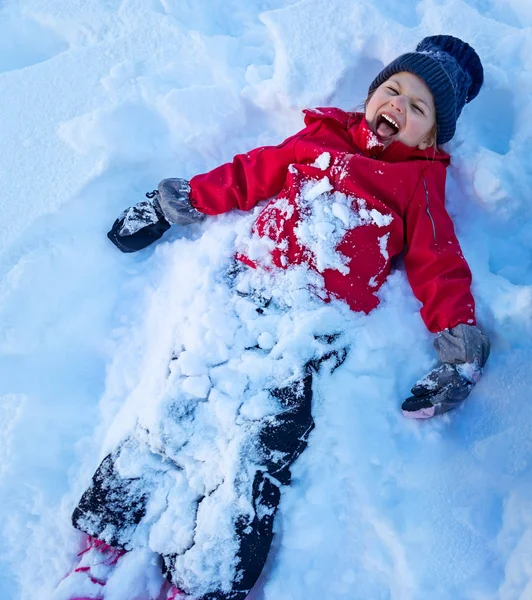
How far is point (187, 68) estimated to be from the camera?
197cm

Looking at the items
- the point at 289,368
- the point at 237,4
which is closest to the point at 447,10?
the point at 237,4

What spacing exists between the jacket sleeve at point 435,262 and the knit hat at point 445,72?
0.54ft

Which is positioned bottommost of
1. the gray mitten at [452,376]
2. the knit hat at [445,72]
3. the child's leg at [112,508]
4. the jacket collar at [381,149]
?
the child's leg at [112,508]

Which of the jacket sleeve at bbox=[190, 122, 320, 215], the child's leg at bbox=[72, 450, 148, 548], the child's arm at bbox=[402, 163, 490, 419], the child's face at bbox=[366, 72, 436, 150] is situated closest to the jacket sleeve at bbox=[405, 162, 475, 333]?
the child's arm at bbox=[402, 163, 490, 419]

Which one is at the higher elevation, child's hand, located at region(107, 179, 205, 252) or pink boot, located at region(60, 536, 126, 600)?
child's hand, located at region(107, 179, 205, 252)

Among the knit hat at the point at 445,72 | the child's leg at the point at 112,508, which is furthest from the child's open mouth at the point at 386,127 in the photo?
the child's leg at the point at 112,508

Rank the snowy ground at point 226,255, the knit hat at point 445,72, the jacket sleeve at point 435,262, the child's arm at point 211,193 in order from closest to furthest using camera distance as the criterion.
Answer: the snowy ground at point 226,255, the jacket sleeve at point 435,262, the knit hat at point 445,72, the child's arm at point 211,193

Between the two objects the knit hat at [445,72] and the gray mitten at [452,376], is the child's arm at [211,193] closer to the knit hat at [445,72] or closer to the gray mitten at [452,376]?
the knit hat at [445,72]

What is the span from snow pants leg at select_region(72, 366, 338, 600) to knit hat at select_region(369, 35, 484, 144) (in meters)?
0.96

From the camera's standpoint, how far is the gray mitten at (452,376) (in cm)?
138

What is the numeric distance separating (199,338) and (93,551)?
1.87 ft

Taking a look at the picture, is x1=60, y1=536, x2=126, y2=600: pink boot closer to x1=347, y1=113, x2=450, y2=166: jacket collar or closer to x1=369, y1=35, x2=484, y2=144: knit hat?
x1=347, y1=113, x2=450, y2=166: jacket collar

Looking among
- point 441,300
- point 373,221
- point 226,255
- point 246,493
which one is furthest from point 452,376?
point 226,255

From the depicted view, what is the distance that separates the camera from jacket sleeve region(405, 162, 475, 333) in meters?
1.45
